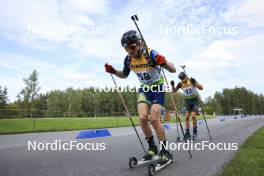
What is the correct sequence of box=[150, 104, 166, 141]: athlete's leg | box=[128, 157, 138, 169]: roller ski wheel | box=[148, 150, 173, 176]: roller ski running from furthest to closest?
box=[150, 104, 166, 141]: athlete's leg, box=[128, 157, 138, 169]: roller ski wheel, box=[148, 150, 173, 176]: roller ski

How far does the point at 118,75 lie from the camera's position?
5.72m

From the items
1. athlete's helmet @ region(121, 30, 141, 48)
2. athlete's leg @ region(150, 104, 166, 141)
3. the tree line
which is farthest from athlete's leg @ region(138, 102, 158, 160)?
the tree line

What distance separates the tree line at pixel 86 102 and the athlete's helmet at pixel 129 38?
2428 centimetres

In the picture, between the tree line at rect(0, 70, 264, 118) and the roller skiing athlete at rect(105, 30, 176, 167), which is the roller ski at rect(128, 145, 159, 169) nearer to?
the roller skiing athlete at rect(105, 30, 176, 167)

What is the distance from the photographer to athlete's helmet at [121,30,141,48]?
4730mm

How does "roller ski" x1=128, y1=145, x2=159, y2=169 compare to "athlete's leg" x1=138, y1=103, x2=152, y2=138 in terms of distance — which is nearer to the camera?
"roller ski" x1=128, y1=145, x2=159, y2=169

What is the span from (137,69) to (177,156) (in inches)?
87.3

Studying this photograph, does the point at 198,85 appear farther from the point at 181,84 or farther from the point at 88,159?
the point at 88,159

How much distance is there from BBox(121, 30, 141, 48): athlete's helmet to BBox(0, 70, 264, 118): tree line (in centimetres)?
2428

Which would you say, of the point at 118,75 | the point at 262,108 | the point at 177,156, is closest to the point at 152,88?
the point at 118,75

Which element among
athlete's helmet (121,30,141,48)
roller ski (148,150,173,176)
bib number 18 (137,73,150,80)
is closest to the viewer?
roller ski (148,150,173,176)

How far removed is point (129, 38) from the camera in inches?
186

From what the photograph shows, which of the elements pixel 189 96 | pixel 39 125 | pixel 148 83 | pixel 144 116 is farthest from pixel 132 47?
pixel 39 125

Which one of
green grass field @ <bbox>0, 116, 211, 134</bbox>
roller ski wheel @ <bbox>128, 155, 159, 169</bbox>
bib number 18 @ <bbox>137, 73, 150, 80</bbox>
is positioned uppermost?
bib number 18 @ <bbox>137, 73, 150, 80</bbox>
